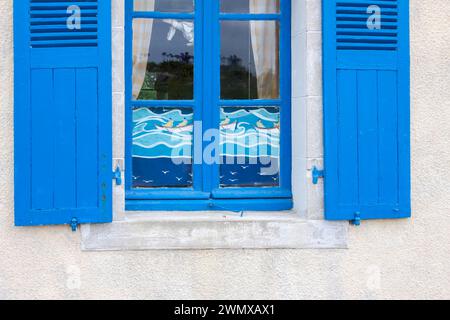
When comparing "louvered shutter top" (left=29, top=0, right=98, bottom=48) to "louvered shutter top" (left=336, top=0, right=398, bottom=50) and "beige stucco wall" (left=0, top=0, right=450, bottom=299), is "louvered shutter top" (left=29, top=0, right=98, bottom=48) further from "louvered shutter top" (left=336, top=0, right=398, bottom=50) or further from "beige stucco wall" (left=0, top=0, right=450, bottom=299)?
"louvered shutter top" (left=336, top=0, right=398, bottom=50)

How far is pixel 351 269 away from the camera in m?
3.70

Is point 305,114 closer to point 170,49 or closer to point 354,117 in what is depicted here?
point 354,117

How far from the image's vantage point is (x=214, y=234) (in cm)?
363

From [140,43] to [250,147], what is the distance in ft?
3.34

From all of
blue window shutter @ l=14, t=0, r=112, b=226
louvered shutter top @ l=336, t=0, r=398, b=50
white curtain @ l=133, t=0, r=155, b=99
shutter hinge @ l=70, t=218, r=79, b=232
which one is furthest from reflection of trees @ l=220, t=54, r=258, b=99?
shutter hinge @ l=70, t=218, r=79, b=232

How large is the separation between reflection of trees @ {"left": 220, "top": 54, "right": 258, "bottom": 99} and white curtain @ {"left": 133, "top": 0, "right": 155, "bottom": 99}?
53cm

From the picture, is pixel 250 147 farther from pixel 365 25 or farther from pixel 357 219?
pixel 365 25

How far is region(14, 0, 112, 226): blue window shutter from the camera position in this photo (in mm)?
3471

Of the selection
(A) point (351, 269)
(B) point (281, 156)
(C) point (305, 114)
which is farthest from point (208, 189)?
(A) point (351, 269)

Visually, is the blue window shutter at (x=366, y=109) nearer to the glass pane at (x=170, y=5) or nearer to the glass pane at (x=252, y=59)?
the glass pane at (x=252, y=59)

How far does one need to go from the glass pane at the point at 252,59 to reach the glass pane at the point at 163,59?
26 centimetres

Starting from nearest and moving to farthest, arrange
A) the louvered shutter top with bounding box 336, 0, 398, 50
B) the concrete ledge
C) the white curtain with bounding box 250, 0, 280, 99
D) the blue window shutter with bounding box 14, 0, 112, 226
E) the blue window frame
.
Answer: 1. the blue window shutter with bounding box 14, 0, 112, 226
2. the concrete ledge
3. the louvered shutter top with bounding box 336, 0, 398, 50
4. the blue window frame
5. the white curtain with bounding box 250, 0, 280, 99

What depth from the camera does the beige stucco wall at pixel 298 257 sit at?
355 cm

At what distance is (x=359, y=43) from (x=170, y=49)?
4.10ft
